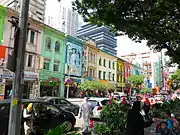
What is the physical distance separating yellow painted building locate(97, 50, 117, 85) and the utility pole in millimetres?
38612

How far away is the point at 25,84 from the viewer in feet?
92.3

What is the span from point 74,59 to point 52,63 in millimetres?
5235

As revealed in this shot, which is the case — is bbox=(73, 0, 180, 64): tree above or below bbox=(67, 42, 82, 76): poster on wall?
below

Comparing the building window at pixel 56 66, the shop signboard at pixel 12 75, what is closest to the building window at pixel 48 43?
the building window at pixel 56 66

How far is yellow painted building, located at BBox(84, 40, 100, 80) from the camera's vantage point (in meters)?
39.8

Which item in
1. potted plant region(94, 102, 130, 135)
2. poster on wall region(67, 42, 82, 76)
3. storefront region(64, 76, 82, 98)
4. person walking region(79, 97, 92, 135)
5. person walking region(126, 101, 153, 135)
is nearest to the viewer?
person walking region(126, 101, 153, 135)

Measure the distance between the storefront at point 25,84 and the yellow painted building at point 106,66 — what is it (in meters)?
17.6

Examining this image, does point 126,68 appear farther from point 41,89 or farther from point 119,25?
point 119,25

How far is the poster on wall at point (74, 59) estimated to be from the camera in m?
35.3

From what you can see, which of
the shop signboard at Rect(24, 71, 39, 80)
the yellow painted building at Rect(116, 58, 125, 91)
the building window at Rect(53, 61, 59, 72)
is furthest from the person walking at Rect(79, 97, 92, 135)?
the yellow painted building at Rect(116, 58, 125, 91)

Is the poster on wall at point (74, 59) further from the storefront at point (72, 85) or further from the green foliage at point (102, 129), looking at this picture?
the green foliage at point (102, 129)

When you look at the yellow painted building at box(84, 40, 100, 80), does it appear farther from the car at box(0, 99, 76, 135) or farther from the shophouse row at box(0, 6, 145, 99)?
the car at box(0, 99, 76, 135)

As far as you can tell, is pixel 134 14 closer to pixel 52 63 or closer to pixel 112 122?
pixel 112 122

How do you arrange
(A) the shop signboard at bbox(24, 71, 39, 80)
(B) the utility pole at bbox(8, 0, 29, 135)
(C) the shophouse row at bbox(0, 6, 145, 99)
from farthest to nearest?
(A) the shop signboard at bbox(24, 71, 39, 80), (C) the shophouse row at bbox(0, 6, 145, 99), (B) the utility pole at bbox(8, 0, 29, 135)
